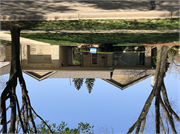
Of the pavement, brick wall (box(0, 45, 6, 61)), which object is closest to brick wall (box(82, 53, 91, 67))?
brick wall (box(0, 45, 6, 61))

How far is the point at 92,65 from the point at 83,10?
12.8m

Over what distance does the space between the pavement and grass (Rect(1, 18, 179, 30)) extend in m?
0.99

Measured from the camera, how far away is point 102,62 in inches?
831

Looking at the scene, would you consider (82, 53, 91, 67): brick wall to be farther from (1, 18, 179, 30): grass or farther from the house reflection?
(1, 18, 179, 30): grass

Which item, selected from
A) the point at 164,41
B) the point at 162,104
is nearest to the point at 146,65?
the point at 164,41

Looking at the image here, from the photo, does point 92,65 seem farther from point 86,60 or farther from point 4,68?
point 4,68

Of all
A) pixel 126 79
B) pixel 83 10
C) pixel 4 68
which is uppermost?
pixel 83 10

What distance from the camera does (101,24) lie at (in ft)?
34.0

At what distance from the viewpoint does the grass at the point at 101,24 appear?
382 inches

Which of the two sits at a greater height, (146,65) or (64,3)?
(64,3)

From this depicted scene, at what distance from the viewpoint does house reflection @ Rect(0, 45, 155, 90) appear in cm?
1833

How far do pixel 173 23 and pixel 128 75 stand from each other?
1196 cm

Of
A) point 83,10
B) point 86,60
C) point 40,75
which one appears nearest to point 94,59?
point 86,60

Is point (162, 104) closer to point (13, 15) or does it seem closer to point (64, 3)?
point (64, 3)
